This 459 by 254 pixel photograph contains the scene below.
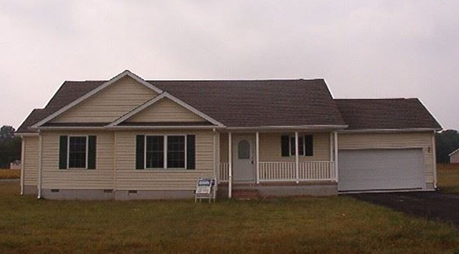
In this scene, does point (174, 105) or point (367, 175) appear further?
point (367, 175)

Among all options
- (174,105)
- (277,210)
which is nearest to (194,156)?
(174,105)

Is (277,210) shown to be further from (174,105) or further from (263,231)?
(174,105)

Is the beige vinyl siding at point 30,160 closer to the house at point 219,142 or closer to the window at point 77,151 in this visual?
the house at point 219,142

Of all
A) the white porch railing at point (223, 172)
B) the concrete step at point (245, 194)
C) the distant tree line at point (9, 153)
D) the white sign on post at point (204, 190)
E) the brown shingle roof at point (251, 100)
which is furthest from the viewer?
the distant tree line at point (9, 153)

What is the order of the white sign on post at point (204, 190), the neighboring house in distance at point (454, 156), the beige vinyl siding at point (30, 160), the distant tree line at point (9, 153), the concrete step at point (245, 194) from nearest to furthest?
the white sign on post at point (204, 190) → the concrete step at point (245, 194) → the beige vinyl siding at point (30, 160) → the distant tree line at point (9, 153) → the neighboring house in distance at point (454, 156)

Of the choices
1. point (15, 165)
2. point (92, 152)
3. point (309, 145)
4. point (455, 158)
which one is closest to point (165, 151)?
point (92, 152)

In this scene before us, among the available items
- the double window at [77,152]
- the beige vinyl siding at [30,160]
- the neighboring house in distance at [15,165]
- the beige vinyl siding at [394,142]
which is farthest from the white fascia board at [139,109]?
the neighboring house in distance at [15,165]

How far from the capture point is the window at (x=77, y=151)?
74.7 feet

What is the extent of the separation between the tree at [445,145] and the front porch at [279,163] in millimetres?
80437

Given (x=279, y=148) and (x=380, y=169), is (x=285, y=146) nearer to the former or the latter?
(x=279, y=148)

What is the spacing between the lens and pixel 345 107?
2750cm

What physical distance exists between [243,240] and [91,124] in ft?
42.6

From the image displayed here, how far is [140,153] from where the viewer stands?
22.2 meters

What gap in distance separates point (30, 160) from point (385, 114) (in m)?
16.7
